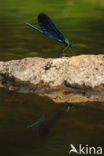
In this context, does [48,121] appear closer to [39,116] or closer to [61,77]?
[39,116]

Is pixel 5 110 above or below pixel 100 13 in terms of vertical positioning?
below

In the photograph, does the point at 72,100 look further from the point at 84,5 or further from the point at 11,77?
the point at 84,5

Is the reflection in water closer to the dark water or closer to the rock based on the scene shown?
the dark water

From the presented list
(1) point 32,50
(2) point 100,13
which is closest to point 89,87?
(1) point 32,50

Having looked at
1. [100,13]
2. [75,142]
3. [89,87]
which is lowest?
[75,142]

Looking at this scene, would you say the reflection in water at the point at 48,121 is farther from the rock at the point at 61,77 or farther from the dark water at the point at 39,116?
the rock at the point at 61,77

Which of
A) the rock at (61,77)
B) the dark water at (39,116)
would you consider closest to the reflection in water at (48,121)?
the dark water at (39,116)
